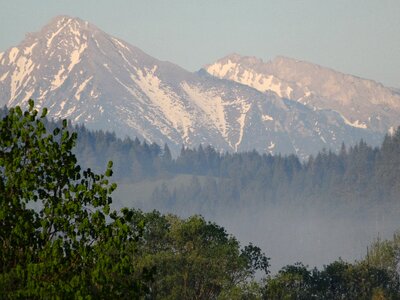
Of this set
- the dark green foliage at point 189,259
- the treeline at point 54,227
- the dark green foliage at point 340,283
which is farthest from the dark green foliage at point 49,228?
the dark green foliage at point 340,283

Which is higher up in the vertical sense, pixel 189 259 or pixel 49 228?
pixel 49 228

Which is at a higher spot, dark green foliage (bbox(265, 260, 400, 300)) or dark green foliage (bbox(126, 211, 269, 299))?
dark green foliage (bbox(126, 211, 269, 299))

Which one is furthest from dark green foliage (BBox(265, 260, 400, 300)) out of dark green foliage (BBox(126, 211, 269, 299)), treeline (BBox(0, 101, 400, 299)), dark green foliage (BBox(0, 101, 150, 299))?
dark green foliage (BBox(0, 101, 150, 299))

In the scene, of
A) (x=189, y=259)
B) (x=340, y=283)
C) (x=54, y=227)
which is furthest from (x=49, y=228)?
(x=340, y=283)

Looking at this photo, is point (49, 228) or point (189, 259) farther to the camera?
point (189, 259)

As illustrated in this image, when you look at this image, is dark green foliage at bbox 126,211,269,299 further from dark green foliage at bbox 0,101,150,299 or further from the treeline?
dark green foliage at bbox 0,101,150,299

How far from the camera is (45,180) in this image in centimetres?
5647

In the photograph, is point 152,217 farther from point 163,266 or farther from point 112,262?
point 112,262

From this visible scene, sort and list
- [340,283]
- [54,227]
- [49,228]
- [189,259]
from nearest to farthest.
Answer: [54,227]
[49,228]
[189,259]
[340,283]

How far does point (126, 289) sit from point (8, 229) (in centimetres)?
619

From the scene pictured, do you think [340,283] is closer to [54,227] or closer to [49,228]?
[49,228]

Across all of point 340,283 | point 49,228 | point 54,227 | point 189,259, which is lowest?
point 340,283

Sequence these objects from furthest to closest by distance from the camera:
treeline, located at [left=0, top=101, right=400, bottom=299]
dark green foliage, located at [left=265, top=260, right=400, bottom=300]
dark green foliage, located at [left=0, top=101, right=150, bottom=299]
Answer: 1. dark green foliage, located at [left=265, top=260, right=400, bottom=300]
2. dark green foliage, located at [left=0, top=101, right=150, bottom=299]
3. treeline, located at [left=0, top=101, right=400, bottom=299]

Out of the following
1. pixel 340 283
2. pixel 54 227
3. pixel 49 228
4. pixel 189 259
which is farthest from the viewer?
pixel 340 283
